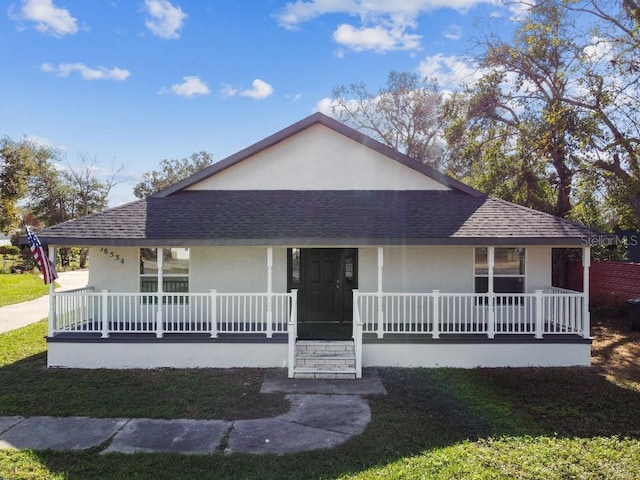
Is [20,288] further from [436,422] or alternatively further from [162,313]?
[436,422]

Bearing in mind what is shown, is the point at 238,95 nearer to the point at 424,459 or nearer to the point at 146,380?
the point at 146,380

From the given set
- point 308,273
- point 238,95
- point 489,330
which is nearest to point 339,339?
point 308,273

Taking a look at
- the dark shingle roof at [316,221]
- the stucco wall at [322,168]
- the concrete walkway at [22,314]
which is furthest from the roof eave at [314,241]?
the concrete walkway at [22,314]

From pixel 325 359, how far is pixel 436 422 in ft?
9.68

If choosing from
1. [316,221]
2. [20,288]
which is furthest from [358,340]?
[20,288]

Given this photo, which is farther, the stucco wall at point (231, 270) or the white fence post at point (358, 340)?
the stucco wall at point (231, 270)

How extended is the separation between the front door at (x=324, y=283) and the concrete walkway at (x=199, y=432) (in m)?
3.91

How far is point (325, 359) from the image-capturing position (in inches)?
337

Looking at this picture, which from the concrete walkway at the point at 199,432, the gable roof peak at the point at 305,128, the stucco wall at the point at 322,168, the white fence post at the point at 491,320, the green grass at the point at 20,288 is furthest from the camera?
the green grass at the point at 20,288

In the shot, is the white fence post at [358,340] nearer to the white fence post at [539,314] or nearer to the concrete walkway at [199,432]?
the concrete walkway at [199,432]

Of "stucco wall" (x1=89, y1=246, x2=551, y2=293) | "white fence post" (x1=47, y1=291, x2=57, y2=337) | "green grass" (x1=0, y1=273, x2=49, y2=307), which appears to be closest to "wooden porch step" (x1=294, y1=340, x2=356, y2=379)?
"stucco wall" (x1=89, y1=246, x2=551, y2=293)

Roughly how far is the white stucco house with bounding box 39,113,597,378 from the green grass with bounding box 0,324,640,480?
1.94 feet

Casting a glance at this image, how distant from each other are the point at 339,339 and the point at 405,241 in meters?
2.62

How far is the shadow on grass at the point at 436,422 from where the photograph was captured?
4.78 m
